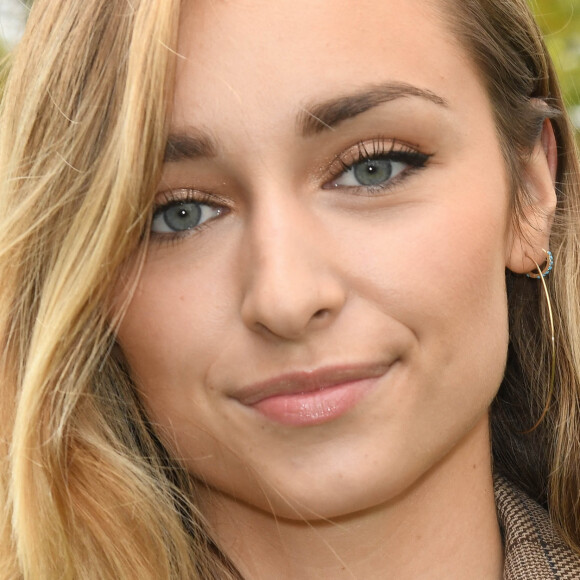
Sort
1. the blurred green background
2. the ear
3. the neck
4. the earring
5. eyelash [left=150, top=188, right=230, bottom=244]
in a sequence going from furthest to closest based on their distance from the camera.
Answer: the blurred green background → the earring → the ear → the neck → eyelash [left=150, top=188, right=230, bottom=244]

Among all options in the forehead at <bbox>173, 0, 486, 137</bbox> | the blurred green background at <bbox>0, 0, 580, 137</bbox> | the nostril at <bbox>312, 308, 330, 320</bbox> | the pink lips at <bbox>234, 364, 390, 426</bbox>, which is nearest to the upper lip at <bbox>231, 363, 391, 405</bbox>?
the pink lips at <bbox>234, 364, 390, 426</bbox>

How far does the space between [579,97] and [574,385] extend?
146cm

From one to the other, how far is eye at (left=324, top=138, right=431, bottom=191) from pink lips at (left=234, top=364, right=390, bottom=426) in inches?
14.6

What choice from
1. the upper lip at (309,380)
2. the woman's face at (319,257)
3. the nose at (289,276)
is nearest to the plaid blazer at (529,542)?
the woman's face at (319,257)

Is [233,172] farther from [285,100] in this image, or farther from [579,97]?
[579,97]

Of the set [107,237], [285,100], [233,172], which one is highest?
[285,100]

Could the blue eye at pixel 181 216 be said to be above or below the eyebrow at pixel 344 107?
below

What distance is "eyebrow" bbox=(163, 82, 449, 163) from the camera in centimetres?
208

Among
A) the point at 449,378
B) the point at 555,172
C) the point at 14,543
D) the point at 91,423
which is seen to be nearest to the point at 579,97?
the point at 555,172

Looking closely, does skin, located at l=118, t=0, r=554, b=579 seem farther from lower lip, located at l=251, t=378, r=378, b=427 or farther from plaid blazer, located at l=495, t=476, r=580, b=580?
plaid blazer, located at l=495, t=476, r=580, b=580

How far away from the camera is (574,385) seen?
272 cm

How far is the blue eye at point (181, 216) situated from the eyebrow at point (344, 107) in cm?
27

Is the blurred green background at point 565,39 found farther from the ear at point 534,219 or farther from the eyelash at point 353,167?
the eyelash at point 353,167

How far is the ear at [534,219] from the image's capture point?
2469 millimetres
